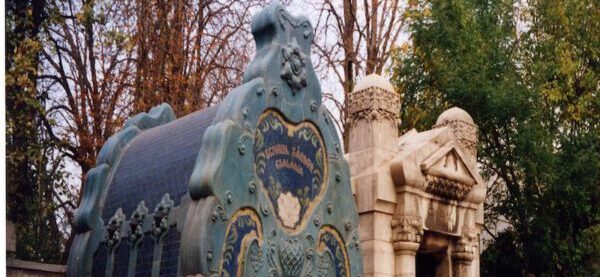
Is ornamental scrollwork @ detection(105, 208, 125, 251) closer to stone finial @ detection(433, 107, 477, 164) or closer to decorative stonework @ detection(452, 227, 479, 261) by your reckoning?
decorative stonework @ detection(452, 227, 479, 261)

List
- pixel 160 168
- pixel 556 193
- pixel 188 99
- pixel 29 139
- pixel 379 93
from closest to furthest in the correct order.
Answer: pixel 160 168 → pixel 379 93 → pixel 29 139 → pixel 556 193 → pixel 188 99

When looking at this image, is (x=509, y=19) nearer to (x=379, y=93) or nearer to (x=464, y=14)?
(x=464, y=14)

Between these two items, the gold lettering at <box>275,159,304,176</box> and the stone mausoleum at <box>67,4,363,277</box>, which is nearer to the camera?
the stone mausoleum at <box>67,4,363,277</box>

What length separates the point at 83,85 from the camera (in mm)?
17422

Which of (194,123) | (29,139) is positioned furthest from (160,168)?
(29,139)

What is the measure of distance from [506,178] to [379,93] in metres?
6.32

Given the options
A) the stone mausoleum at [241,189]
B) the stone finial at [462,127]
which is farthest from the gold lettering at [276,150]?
the stone finial at [462,127]

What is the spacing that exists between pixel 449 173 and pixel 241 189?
15.7 ft

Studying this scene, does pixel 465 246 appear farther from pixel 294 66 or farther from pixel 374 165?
pixel 294 66

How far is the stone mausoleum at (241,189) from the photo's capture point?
23.7 feet

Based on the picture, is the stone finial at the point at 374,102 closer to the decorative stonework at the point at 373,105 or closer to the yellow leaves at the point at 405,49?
the decorative stonework at the point at 373,105

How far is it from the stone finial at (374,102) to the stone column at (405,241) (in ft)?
4.31

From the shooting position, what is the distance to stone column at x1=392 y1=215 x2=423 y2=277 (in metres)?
11.0

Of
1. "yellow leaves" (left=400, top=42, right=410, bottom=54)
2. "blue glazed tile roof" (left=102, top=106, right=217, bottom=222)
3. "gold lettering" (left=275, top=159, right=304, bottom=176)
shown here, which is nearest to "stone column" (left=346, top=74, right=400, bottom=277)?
"gold lettering" (left=275, top=159, right=304, bottom=176)
